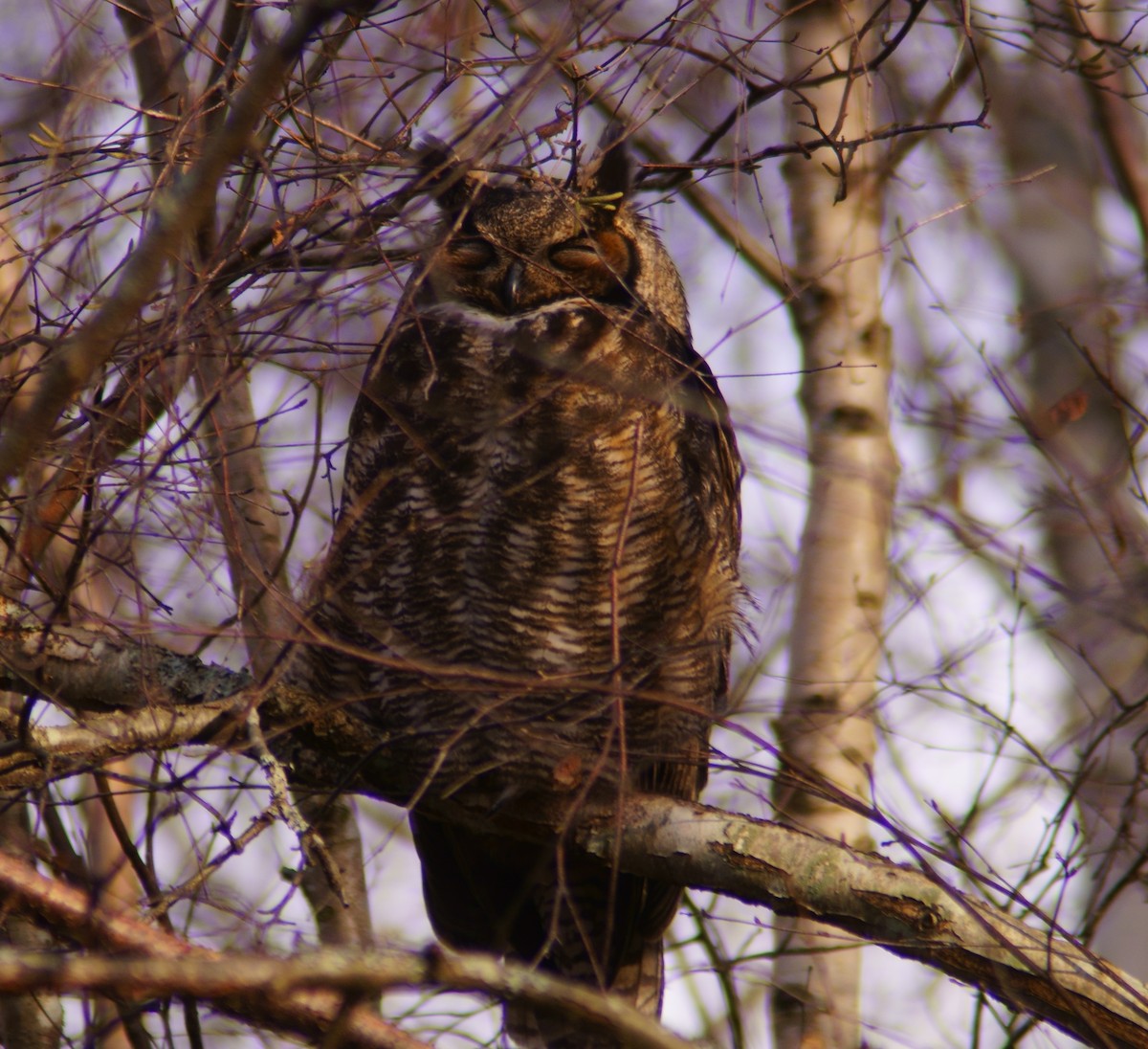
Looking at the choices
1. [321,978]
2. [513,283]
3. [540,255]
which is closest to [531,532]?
[513,283]

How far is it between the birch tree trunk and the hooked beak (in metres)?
0.77

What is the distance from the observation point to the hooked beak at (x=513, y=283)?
10.6 ft

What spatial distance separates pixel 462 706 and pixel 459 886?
90 centimetres

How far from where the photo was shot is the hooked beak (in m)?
3.24

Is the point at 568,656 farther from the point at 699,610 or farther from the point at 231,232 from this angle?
the point at 231,232

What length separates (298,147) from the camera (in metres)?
2.44

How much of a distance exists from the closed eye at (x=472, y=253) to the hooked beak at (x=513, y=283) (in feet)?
0.29

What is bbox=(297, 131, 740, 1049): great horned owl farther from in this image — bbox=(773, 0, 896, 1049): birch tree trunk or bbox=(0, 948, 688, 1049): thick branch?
bbox=(0, 948, 688, 1049): thick branch

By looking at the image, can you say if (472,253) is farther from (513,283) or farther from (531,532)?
(531,532)

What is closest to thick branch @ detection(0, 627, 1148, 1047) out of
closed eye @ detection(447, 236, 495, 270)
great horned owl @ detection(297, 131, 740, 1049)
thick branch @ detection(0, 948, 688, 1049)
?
great horned owl @ detection(297, 131, 740, 1049)

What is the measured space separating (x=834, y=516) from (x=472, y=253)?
4.23 ft

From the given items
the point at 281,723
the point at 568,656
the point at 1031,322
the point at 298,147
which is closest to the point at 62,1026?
the point at 281,723

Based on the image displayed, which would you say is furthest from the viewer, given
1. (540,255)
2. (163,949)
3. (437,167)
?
(540,255)

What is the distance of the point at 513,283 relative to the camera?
3242 mm
